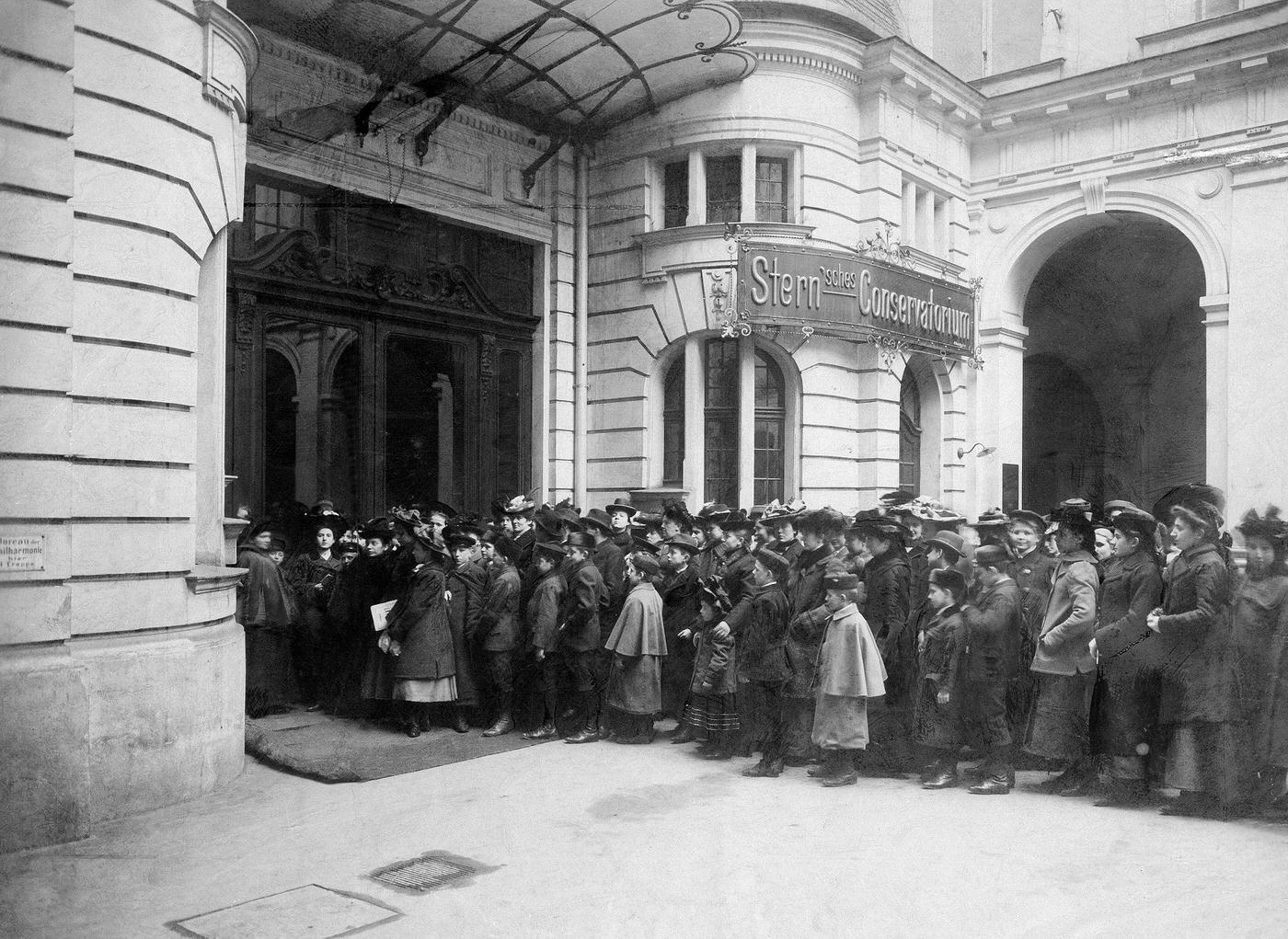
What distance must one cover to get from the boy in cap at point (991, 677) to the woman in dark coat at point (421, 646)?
4581 millimetres

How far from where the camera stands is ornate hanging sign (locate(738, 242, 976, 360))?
14547 millimetres

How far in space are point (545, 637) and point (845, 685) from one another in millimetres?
2898

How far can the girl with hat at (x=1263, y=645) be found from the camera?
6621 mm

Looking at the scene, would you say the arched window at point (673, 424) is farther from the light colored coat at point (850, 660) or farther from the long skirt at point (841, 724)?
the long skirt at point (841, 724)

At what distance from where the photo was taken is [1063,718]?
24.2 feet

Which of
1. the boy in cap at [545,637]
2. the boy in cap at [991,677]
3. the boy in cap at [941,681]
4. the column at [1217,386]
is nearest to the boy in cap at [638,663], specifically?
the boy in cap at [545,637]

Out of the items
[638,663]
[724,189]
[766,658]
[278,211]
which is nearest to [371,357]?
[278,211]

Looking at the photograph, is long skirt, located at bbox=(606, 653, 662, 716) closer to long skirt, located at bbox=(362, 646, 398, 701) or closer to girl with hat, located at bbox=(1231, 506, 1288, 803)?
long skirt, located at bbox=(362, 646, 398, 701)

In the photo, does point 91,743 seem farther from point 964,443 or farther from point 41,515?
point 964,443

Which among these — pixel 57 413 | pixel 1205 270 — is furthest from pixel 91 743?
pixel 1205 270

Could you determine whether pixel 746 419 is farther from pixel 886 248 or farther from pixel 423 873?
pixel 423 873

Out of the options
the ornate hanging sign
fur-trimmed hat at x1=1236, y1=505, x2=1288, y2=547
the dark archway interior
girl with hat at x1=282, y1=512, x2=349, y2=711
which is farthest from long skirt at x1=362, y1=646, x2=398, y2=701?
the dark archway interior

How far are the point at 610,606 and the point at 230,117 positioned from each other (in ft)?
17.4

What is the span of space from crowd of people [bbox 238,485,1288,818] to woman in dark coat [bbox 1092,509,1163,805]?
0.06ft
